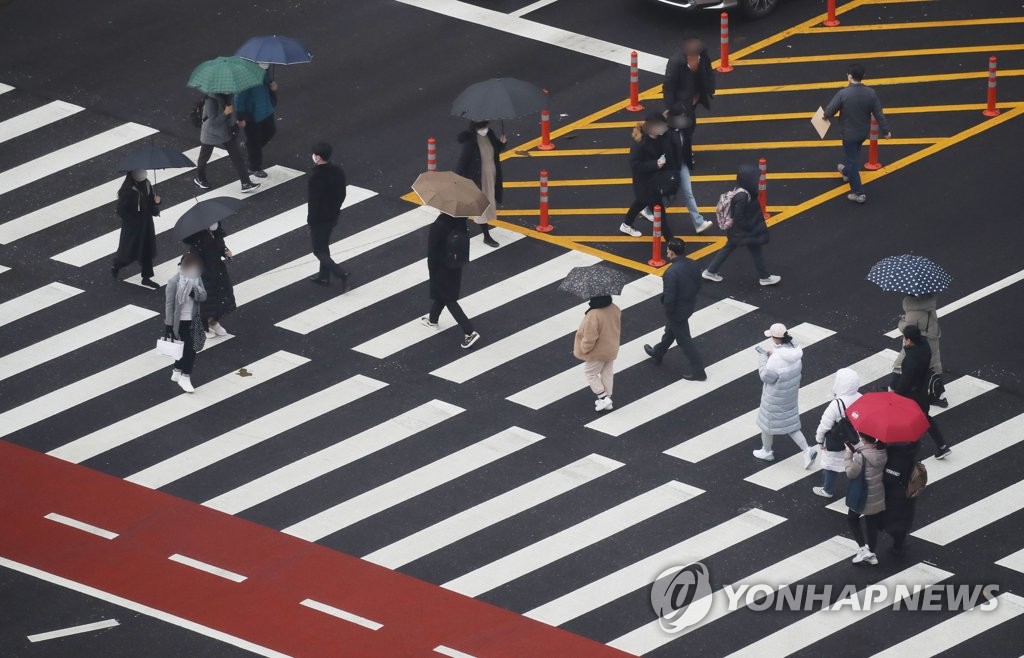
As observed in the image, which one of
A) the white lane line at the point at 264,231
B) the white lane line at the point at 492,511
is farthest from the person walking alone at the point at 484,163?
the white lane line at the point at 492,511

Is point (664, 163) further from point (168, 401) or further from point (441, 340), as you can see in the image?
point (168, 401)

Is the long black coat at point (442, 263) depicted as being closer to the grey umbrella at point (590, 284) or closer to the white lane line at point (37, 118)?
the grey umbrella at point (590, 284)

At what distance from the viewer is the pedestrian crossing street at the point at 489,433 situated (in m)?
18.6

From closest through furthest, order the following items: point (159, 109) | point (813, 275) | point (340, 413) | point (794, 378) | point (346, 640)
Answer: point (346, 640), point (794, 378), point (340, 413), point (813, 275), point (159, 109)

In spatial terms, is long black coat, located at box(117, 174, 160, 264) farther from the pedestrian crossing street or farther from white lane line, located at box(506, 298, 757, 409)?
white lane line, located at box(506, 298, 757, 409)

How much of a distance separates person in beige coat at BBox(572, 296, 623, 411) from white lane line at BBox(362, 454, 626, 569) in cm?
99

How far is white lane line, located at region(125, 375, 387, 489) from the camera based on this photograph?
20.2 m

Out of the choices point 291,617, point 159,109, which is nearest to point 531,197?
point 159,109

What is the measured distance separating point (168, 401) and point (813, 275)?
7.80 metres

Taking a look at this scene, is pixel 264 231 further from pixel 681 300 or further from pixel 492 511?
pixel 492 511

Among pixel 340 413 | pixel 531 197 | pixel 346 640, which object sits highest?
pixel 531 197

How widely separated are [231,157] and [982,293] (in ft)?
31.8

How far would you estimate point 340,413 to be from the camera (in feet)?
69.3

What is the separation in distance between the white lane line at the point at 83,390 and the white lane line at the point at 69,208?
3.52 meters
